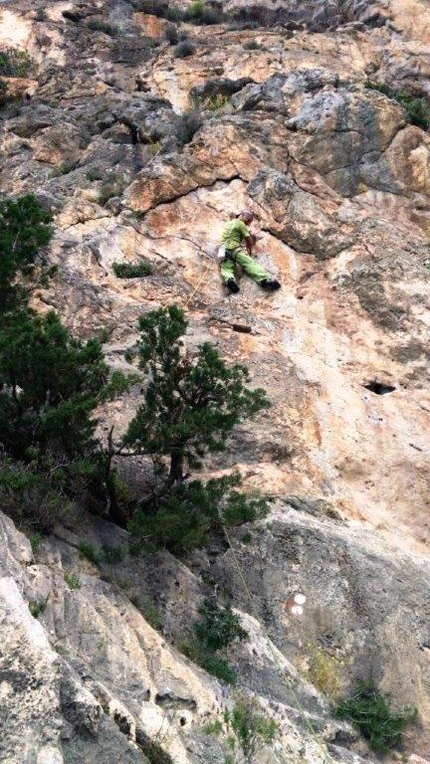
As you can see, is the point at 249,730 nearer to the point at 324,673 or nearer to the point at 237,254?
the point at 324,673

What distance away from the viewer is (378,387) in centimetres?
1093

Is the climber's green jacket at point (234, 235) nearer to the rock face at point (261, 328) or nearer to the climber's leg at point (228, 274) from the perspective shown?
the climber's leg at point (228, 274)

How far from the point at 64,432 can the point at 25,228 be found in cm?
305

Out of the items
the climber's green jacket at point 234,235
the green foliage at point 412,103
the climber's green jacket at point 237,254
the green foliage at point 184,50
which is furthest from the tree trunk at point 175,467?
the green foliage at point 184,50

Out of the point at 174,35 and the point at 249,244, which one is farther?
the point at 174,35

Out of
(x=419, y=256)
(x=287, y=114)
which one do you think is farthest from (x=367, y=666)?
(x=287, y=114)

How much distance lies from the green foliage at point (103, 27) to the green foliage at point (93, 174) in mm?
9706

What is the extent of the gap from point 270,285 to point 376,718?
22.9ft

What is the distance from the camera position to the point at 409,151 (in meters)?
15.5

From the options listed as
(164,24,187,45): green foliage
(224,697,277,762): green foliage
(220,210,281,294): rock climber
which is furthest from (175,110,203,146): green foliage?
(224,697,277,762): green foliage

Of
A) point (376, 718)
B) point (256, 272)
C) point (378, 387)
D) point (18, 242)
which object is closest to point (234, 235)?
point (256, 272)

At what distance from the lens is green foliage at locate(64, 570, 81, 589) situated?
6.41m

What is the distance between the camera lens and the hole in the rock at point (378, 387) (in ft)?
35.6

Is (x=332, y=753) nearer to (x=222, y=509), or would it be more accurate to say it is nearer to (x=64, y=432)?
(x=222, y=509)
